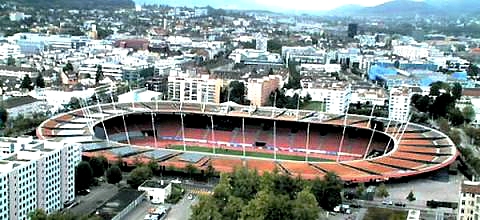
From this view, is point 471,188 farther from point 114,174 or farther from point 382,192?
point 114,174

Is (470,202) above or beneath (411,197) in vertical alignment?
above

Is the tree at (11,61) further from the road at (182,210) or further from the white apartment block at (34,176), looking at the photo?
the road at (182,210)

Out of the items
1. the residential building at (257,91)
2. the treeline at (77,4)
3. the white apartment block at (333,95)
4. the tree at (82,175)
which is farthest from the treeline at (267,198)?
the treeline at (77,4)

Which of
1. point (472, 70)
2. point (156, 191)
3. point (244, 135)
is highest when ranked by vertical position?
point (156, 191)

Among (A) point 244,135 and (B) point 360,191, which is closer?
(B) point 360,191

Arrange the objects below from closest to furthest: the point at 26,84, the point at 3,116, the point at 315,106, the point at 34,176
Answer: the point at 34,176 → the point at 3,116 → the point at 26,84 → the point at 315,106

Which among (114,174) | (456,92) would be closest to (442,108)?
(456,92)

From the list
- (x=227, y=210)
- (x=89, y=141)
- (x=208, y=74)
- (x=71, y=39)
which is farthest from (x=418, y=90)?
(x=71, y=39)
